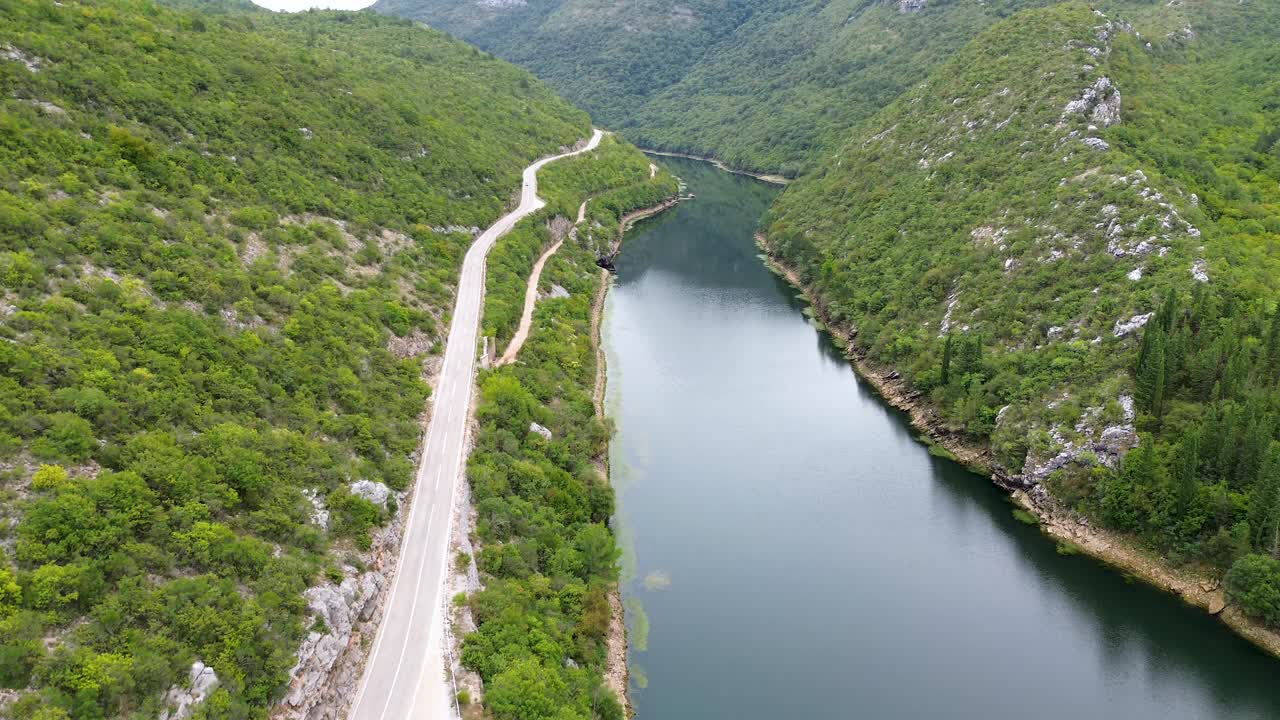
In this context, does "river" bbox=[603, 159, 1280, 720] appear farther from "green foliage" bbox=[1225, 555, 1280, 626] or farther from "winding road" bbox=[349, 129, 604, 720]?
"winding road" bbox=[349, 129, 604, 720]

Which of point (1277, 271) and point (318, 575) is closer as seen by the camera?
point (318, 575)

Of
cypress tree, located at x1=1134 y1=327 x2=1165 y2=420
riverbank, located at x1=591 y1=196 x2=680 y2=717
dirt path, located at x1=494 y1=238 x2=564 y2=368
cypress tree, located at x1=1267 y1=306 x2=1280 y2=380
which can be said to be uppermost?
cypress tree, located at x1=1267 y1=306 x2=1280 y2=380

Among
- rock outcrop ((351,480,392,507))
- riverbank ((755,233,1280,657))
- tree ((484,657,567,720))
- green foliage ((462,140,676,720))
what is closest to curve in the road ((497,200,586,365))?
green foliage ((462,140,676,720))

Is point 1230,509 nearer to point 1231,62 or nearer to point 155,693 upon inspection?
point 155,693

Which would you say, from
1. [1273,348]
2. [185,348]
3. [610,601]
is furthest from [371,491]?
[1273,348]

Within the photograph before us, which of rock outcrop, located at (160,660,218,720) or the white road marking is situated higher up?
rock outcrop, located at (160,660,218,720)

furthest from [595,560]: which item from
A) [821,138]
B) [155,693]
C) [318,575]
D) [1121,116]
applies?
[821,138]

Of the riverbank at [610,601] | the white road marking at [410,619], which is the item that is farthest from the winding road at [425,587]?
the riverbank at [610,601]

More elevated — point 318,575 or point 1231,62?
point 1231,62
